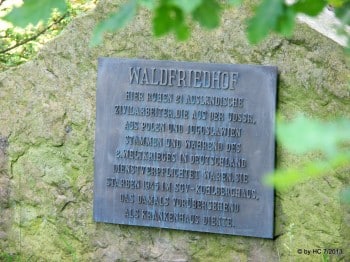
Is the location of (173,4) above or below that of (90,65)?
below

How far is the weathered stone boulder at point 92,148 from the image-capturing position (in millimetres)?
3602

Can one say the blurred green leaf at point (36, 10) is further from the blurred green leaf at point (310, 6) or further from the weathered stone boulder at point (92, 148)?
the weathered stone boulder at point (92, 148)

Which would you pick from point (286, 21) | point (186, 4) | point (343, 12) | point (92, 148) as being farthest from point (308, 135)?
point (92, 148)

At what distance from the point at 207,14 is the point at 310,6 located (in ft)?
0.64

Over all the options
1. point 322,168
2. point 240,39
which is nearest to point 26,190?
point 240,39

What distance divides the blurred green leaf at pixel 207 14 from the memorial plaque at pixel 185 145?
2269 millimetres

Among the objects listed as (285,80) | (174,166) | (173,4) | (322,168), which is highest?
(285,80)

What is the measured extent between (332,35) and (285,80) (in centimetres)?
31

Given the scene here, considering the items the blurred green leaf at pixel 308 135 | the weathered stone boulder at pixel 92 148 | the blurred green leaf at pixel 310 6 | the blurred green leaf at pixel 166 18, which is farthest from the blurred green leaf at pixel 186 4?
the weathered stone boulder at pixel 92 148

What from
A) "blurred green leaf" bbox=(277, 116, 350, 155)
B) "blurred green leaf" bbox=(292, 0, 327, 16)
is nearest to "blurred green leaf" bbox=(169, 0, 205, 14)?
"blurred green leaf" bbox=(292, 0, 327, 16)

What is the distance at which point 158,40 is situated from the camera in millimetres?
3848

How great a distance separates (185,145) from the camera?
3852 millimetres

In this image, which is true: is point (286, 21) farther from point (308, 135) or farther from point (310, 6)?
point (308, 135)

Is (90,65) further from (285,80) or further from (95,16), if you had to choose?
(285,80)
